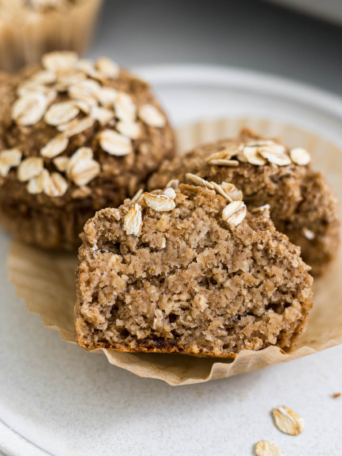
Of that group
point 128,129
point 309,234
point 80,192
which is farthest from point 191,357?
point 128,129

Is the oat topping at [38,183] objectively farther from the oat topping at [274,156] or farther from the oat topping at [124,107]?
the oat topping at [274,156]

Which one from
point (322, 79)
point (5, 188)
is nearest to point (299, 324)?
point (5, 188)

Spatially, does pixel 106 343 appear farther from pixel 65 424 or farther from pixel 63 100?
pixel 63 100

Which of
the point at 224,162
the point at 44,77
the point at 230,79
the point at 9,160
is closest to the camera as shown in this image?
the point at 224,162

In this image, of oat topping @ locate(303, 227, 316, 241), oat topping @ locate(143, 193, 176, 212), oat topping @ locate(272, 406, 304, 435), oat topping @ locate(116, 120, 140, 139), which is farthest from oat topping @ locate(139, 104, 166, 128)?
oat topping @ locate(272, 406, 304, 435)

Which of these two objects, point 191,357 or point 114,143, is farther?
point 114,143

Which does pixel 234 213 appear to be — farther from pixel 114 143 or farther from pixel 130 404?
pixel 130 404

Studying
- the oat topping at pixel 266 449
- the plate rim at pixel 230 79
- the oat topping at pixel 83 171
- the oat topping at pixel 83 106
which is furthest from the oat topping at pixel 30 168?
the oat topping at pixel 266 449
